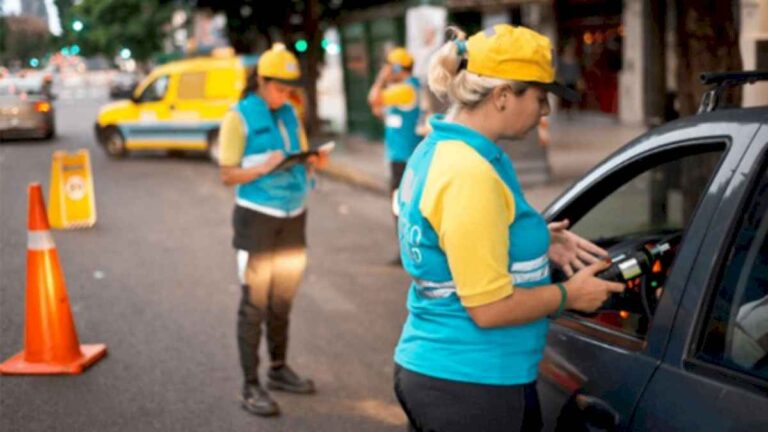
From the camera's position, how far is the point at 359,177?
15.7 metres

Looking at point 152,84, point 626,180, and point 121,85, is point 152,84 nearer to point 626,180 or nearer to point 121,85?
point 626,180

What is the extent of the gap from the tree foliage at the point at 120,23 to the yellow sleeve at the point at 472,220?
52080 mm

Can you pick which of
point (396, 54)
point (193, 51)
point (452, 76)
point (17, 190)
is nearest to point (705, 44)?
point (396, 54)

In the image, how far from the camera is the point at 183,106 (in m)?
18.7

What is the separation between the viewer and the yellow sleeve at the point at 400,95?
907cm

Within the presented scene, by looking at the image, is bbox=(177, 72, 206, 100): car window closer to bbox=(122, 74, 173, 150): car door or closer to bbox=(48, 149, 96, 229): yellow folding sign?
bbox=(122, 74, 173, 150): car door

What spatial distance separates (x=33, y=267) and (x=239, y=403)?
1569 millimetres

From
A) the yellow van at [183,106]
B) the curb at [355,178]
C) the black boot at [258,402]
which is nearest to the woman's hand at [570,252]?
the black boot at [258,402]

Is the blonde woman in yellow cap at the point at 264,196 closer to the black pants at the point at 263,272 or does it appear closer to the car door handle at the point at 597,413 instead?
the black pants at the point at 263,272

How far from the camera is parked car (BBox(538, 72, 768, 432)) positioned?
2131 millimetres

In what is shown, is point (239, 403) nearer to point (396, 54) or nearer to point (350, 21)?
point (396, 54)

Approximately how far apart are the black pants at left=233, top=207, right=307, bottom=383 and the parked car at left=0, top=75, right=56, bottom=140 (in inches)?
804

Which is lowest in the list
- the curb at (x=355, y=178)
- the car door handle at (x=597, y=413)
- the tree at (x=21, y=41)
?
the curb at (x=355, y=178)

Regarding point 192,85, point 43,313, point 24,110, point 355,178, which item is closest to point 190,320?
point 43,313
